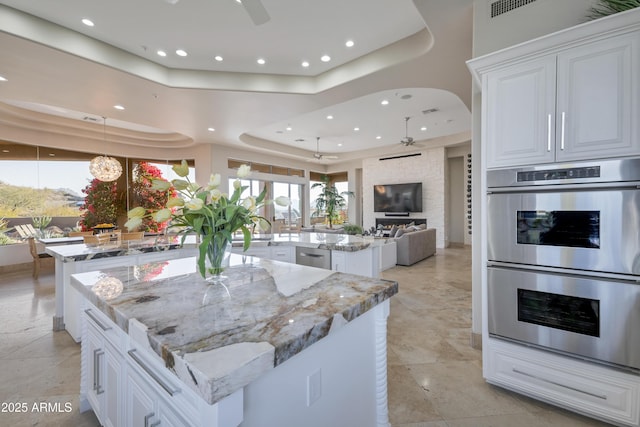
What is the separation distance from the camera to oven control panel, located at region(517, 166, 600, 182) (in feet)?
5.51

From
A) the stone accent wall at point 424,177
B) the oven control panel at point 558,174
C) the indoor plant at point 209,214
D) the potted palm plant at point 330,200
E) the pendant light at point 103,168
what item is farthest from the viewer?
the potted palm plant at point 330,200

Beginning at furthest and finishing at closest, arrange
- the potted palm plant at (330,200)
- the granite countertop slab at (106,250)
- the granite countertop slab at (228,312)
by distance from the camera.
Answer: the potted palm plant at (330,200) < the granite countertop slab at (106,250) < the granite countertop slab at (228,312)

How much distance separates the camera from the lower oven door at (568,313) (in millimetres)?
1591

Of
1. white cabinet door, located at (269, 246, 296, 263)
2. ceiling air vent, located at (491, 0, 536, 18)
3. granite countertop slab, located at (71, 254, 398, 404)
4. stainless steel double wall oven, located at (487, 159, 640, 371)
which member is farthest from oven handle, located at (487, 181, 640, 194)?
white cabinet door, located at (269, 246, 296, 263)

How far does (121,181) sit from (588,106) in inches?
373

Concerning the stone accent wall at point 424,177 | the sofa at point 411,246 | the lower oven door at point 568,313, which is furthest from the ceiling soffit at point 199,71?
the stone accent wall at point 424,177

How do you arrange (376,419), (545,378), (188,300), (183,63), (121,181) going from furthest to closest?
(121,181), (183,63), (545,378), (376,419), (188,300)

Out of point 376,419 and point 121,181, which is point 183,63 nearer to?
point 376,419

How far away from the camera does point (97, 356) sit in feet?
4.83

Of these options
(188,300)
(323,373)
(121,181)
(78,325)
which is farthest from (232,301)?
(121,181)

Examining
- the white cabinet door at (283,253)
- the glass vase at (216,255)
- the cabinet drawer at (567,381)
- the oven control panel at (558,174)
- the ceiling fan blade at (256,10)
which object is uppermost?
the ceiling fan blade at (256,10)

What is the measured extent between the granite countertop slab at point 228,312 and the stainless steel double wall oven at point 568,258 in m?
1.12

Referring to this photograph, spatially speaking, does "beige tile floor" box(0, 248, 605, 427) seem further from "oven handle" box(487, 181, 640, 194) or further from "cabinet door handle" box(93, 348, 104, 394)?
"oven handle" box(487, 181, 640, 194)

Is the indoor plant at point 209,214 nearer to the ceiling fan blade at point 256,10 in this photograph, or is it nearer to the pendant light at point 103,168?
the ceiling fan blade at point 256,10
